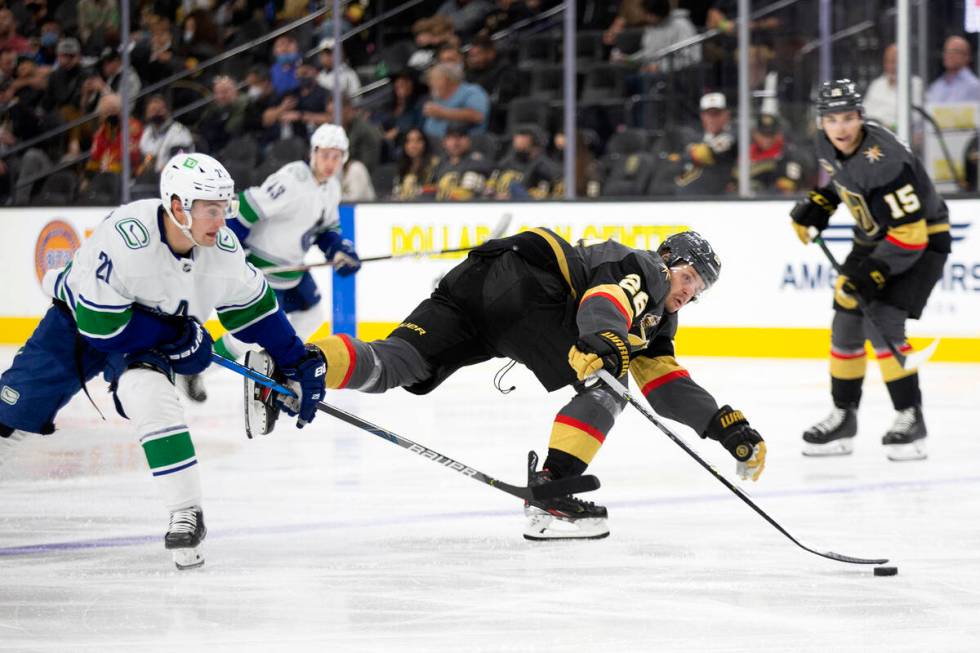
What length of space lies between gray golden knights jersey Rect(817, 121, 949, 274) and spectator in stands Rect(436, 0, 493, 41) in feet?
14.2

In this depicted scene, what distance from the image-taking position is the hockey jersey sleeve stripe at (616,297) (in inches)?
136

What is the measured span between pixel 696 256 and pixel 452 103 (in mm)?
5354

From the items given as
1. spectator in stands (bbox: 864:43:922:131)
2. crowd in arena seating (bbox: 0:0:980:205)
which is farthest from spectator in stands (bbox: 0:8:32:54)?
spectator in stands (bbox: 864:43:922:131)

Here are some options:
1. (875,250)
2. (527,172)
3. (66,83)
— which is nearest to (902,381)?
(875,250)

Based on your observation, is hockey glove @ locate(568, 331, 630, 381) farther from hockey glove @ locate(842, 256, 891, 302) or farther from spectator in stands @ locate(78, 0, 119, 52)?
spectator in stands @ locate(78, 0, 119, 52)

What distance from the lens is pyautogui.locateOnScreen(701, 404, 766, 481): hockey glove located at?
3.64 m

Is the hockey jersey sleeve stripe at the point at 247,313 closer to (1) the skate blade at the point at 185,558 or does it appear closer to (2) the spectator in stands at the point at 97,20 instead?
(1) the skate blade at the point at 185,558

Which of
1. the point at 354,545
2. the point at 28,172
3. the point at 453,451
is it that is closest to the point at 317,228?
the point at 453,451

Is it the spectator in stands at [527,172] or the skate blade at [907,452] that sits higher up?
the spectator in stands at [527,172]

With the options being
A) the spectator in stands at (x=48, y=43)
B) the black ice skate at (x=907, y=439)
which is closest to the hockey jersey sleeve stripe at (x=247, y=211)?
the black ice skate at (x=907, y=439)

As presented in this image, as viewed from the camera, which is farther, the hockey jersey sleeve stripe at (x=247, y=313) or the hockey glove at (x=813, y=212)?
the hockey glove at (x=813, y=212)

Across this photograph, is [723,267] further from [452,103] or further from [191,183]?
[191,183]

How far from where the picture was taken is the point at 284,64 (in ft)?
30.0

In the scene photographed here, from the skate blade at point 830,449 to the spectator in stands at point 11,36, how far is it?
6576mm
